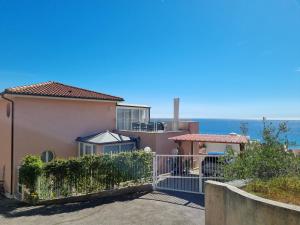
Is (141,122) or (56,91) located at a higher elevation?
(56,91)

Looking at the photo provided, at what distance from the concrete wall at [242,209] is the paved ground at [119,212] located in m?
3.53

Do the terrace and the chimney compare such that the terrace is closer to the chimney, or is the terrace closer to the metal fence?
the chimney

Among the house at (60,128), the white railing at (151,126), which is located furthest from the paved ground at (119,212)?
the white railing at (151,126)

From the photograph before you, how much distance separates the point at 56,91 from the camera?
20328 millimetres

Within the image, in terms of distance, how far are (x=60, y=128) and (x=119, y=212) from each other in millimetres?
10658

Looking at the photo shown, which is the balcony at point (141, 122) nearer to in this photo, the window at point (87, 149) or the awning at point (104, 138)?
the awning at point (104, 138)

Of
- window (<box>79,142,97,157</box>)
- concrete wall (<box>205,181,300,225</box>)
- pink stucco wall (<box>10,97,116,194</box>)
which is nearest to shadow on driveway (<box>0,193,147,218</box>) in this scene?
pink stucco wall (<box>10,97,116,194</box>)

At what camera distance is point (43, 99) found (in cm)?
1942

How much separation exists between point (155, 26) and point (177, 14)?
3745 millimetres

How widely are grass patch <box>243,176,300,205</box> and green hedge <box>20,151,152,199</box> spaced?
8995 mm

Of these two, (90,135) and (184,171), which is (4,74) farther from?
(184,171)

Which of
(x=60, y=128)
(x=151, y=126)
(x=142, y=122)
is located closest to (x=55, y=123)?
(x=60, y=128)

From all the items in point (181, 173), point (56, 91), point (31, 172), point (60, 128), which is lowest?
point (181, 173)

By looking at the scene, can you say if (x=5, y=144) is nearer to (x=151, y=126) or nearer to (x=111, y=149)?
(x=111, y=149)
